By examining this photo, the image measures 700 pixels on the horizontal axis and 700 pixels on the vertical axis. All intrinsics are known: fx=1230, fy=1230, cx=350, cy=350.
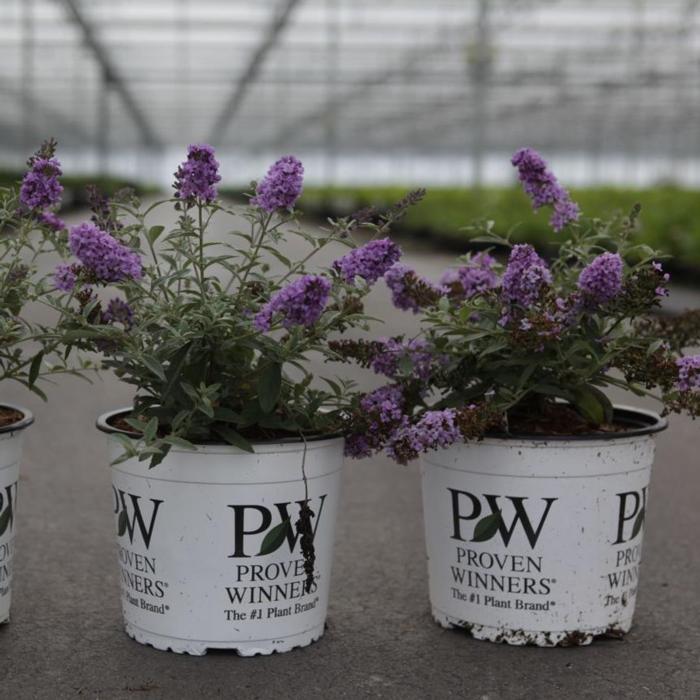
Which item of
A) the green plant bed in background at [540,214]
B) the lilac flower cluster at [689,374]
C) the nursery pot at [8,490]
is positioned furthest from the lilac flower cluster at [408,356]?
the green plant bed in background at [540,214]

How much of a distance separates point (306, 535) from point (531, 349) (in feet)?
2.11

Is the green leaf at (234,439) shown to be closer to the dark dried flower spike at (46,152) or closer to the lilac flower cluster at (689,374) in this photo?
the dark dried flower spike at (46,152)

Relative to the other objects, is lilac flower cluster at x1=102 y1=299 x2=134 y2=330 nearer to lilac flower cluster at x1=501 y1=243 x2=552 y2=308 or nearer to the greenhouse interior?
the greenhouse interior

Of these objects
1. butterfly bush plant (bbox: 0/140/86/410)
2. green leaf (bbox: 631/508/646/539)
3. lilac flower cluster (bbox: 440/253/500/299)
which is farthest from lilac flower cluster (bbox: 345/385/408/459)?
butterfly bush plant (bbox: 0/140/86/410)

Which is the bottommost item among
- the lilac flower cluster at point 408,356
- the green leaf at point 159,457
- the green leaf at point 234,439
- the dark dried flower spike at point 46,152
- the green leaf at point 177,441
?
Answer: the green leaf at point 159,457

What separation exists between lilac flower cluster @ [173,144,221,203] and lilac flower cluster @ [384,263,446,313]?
573 millimetres

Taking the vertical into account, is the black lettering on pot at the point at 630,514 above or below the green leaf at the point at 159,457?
below

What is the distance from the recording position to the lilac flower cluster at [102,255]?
247 cm

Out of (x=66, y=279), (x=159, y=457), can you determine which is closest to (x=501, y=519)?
(x=159, y=457)

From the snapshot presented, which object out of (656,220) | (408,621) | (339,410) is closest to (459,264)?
(339,410)

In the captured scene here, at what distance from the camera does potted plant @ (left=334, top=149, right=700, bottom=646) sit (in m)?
2.72

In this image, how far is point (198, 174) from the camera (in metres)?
2.63

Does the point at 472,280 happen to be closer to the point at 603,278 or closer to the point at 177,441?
the point at 603,278

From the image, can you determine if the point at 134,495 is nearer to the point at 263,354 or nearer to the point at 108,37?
the point at 263,354
